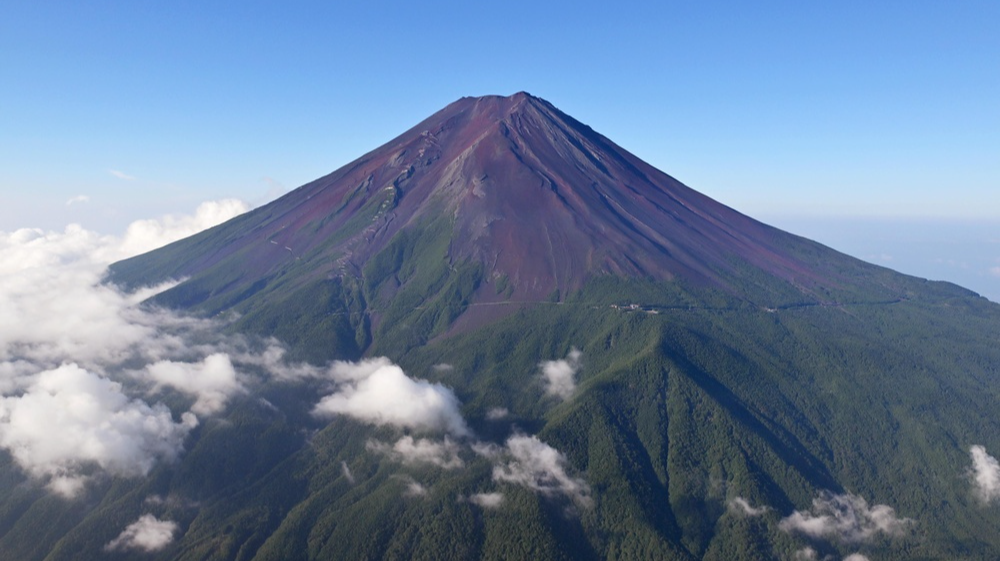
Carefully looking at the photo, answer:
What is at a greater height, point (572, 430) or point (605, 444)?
point (572, 430)

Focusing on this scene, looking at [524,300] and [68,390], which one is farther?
[524,300]

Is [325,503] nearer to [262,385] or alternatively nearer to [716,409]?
[262,385]

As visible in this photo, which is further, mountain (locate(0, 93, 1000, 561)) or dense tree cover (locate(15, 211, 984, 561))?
mountain (locate(0, 93, 1000, 561))

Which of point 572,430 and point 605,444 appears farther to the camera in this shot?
point 572,430

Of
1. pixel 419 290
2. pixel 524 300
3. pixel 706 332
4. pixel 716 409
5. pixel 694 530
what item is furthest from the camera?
pixel 419 290

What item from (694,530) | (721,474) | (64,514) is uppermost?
(721,474)

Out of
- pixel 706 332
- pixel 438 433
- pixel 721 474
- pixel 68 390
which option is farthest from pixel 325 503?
pixel 706 332

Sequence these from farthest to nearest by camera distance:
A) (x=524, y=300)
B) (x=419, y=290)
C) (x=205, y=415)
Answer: (x=419, y=290) → (x=524, y=300) → (x=205, y=415)

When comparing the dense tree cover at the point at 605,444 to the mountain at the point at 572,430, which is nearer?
the dense tree cover at the point at 605,444
